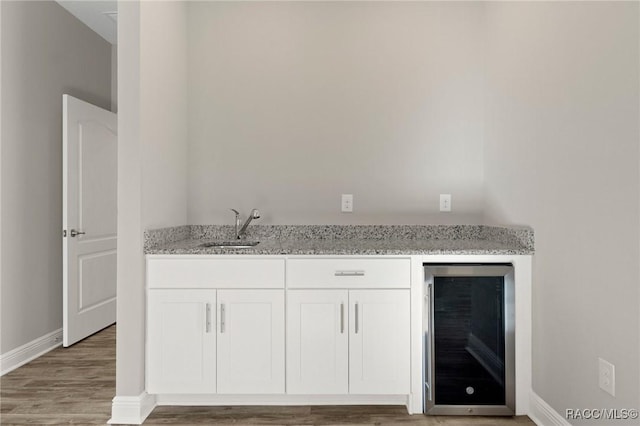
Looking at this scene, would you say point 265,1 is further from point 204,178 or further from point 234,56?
point 204,178

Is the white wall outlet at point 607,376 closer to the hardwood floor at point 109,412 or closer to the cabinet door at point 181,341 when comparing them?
the hardwood floor at point 109,412

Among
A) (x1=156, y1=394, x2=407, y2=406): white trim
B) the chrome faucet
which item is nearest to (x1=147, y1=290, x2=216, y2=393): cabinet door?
(x1=156, y1=394, x2=407, y2=406): white trim

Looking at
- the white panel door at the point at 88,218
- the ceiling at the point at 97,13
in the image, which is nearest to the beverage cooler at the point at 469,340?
the white panel door at the point at 88,218

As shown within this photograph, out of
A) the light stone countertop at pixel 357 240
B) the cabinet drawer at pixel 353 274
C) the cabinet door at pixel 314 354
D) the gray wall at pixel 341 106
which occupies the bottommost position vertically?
the cabinet door at pixel 314 354

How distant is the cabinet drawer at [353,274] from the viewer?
2.23 m

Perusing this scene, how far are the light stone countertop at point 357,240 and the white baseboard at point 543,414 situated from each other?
72 centimetres

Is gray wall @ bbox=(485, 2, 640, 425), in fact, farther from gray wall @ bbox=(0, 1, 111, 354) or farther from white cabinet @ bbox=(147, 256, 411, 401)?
gray wall @ bbox=(0, 1, 111, 354)

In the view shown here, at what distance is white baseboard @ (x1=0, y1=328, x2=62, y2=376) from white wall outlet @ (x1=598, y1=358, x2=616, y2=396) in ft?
10.8

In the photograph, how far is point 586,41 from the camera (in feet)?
5.76

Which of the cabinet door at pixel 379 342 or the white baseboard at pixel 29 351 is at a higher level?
the cabinet door at pixel 379 342

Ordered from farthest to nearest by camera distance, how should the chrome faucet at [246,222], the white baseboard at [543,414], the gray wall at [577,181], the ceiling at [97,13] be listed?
the ceiling at [97,13] → the chrome faucet at [246,222] → the white baseboard at [543,414] → the gray wall at [577,181]

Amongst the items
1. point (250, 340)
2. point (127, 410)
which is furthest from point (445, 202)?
point (127, 410)

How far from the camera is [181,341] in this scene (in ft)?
7.31

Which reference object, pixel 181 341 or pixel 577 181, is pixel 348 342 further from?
pixel 577 181
